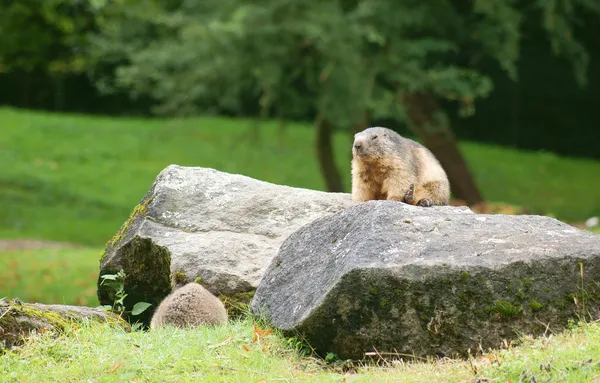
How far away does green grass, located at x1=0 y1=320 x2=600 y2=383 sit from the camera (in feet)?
15.6

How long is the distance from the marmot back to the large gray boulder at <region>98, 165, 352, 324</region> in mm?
423

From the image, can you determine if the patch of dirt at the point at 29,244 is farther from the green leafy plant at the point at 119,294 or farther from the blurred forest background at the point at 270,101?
the green leafy plant at the point at 119,294

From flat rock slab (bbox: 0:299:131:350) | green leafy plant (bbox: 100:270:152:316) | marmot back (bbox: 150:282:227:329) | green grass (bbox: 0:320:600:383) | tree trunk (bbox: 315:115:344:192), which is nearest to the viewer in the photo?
green grass (bbox: 0:320:600:383)

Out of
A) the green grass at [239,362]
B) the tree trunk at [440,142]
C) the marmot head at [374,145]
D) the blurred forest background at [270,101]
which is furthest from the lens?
the tree trunk at [440,142]

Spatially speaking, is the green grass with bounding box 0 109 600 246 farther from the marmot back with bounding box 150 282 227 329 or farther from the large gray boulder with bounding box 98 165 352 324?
the marmot back with bounding box 150 282 227 329

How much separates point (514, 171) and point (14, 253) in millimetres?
15467

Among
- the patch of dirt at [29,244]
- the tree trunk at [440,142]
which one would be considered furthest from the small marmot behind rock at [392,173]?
the patch of dirt at [29,244]

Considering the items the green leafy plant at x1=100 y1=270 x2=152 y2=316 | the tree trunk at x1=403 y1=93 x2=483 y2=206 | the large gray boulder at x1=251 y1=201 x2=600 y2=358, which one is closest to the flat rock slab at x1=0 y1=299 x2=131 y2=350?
the green leafy plant at x1=100 y1=270 x2=152 y2=316

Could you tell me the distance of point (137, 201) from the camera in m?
21.9

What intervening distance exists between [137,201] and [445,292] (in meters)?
17.5

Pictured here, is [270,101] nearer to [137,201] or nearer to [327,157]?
[327,157]

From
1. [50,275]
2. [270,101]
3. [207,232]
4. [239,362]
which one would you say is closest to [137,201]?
[270,101]

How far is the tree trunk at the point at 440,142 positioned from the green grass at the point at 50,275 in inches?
292

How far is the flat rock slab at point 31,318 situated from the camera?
19.0 feet
